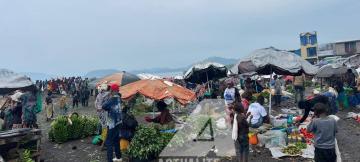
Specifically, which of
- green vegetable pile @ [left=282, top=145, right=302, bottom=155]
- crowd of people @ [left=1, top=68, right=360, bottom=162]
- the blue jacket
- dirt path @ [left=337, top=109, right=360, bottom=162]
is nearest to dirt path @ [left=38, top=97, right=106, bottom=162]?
crowd of people @ [left=1, top=68, right=360, bottom=162]

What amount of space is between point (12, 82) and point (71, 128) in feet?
8.21

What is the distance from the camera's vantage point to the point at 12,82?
13.0 metres

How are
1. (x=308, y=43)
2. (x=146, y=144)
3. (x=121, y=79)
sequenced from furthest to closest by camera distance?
(x=308, y=43), (x=121, y=79), (x=146, y=144)

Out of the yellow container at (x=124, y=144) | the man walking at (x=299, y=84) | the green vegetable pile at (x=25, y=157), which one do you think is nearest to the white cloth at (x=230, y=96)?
the yellow container at (x=124, y=144)

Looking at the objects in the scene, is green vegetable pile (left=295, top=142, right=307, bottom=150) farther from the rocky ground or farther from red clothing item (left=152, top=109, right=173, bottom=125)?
red clothing item (left=152, top=109, right=173, bottom=125)

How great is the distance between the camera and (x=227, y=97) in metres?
13.0

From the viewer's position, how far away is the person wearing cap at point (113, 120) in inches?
384

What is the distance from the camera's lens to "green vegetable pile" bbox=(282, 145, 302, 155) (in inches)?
404

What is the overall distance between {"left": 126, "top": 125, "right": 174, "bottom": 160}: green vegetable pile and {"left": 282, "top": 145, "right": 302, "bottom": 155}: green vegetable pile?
3.22m

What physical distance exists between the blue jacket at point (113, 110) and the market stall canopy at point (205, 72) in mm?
6739

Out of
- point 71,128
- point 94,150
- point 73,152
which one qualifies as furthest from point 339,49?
point 73,152

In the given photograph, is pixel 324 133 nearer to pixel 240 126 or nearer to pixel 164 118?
pixel 240 126

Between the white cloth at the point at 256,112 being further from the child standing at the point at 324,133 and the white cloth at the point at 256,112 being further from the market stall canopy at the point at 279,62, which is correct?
the child standing at the point at 324,133

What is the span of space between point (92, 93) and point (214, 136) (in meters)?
26.0
